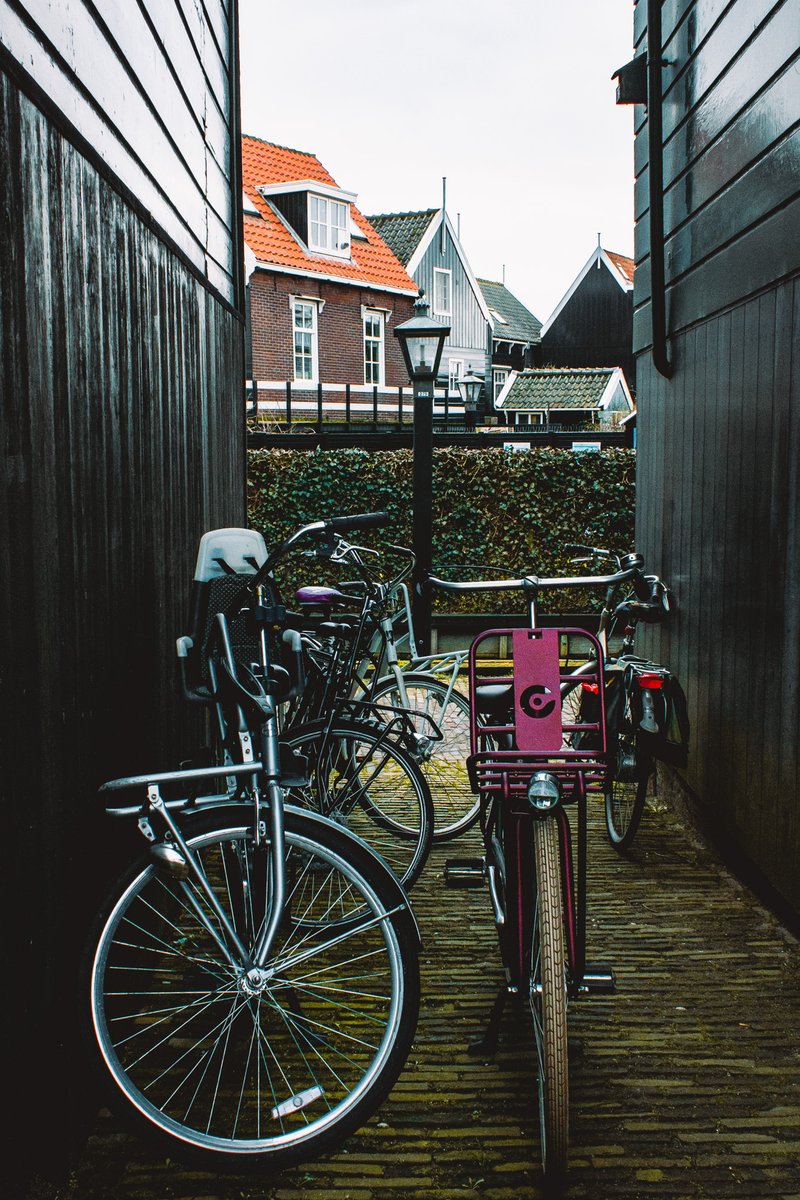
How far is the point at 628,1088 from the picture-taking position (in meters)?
2.96

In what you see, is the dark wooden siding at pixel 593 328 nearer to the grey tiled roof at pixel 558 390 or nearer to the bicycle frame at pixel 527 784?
the grey tiled roof at pixel 558 390

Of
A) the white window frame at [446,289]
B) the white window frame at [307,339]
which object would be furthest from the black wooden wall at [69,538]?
the white window frame at [446,289]

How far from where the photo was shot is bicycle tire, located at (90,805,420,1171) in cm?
238

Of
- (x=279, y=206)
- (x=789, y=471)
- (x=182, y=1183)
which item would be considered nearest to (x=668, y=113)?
(x=789, y=471)

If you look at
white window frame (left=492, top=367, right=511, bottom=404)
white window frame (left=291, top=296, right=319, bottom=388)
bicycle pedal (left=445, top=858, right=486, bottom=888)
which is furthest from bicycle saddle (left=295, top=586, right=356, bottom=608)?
white window frame (left=492, top=367, right=511, bottom=404)

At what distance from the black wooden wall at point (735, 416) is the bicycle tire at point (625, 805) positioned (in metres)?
0.36

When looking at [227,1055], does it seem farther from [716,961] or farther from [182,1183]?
[716,961]

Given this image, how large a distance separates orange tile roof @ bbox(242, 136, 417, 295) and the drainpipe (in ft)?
68.8

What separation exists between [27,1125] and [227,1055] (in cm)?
83

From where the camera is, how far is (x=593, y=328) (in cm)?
3909

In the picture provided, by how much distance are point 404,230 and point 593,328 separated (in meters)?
8.27

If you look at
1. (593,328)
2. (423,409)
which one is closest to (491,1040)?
(423,409)

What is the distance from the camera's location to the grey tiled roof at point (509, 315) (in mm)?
43594

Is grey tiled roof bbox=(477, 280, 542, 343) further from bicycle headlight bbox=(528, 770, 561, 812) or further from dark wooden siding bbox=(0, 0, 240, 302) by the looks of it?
bicycle headlight bbox=(528, 770, 561, 812)
